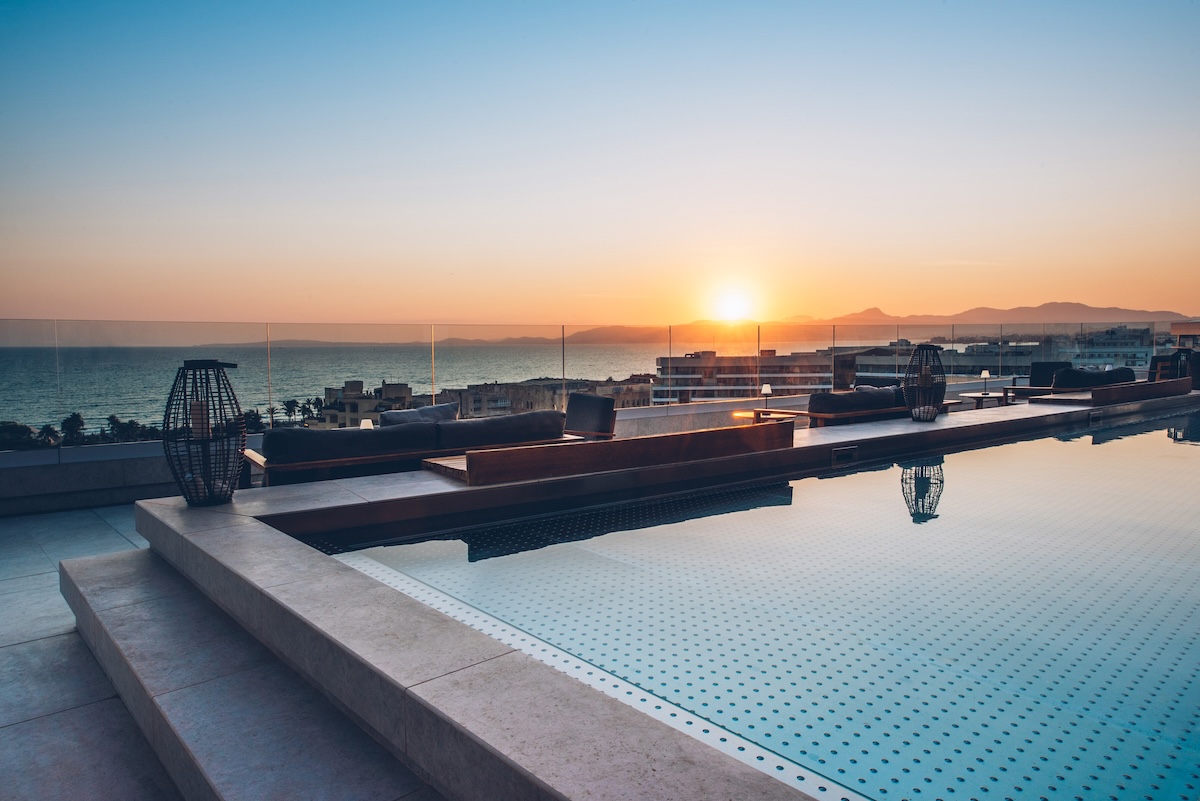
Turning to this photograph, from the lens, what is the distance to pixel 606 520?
4145 millimetres

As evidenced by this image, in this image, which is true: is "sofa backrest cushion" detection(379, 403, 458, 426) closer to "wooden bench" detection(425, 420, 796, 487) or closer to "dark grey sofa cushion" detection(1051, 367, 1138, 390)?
"wooden bench" detection(425, 420, 796, 487)

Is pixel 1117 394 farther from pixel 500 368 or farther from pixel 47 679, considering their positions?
pixel 47 679

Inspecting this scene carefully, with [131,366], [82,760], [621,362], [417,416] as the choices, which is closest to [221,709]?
[82,760]

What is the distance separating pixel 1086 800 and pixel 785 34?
9.45 meters

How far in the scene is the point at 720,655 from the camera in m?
2.32

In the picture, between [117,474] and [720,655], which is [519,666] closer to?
[720,655]

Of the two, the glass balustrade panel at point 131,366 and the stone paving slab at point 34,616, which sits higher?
the glass balustrade panel at point 131,366

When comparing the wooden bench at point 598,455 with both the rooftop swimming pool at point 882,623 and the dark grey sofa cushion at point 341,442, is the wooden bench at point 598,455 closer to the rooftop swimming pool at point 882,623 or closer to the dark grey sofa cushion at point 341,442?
the dark grey sofa cushion at point 341,442

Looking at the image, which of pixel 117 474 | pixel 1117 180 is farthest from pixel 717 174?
pixel 117 474

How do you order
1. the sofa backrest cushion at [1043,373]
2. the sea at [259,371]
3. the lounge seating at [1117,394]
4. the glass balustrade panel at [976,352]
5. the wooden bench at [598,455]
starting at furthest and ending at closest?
the glass balustrade panel at [976,352] < the sofa backrest cushion at [1043,373] < the lounge seating at [1117,394] < the sea at [259,371] < the wooden bench at [598,455]

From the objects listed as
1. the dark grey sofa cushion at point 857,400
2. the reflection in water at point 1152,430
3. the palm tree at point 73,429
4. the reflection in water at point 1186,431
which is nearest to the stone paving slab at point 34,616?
the palm tree at point 73,429

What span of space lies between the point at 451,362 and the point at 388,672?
310 inches

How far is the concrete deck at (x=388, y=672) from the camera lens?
1.29 m

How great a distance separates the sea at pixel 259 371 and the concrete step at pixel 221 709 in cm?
157
